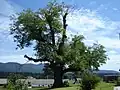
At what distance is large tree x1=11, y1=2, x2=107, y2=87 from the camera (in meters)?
62.1

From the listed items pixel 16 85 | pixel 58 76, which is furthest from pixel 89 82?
pixel 58 76

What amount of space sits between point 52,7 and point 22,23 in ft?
22.4

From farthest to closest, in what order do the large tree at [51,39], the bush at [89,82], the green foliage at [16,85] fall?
the large tree at [51,39], the bush at [89,82], the green foliage at [16,85]

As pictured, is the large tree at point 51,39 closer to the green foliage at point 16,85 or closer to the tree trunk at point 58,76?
the tree trunk at point 58,76

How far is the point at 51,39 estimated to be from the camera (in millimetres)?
63781

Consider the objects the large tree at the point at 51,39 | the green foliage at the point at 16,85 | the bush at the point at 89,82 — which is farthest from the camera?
the large tree at the point at 51,39

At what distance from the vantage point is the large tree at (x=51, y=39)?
62125 mm

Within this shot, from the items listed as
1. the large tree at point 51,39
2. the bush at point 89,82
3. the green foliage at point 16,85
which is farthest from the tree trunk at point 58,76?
the green foliage at point 16,85

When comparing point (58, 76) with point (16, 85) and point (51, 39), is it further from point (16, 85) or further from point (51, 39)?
point (16, 85)

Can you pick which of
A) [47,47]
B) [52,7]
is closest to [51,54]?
[47,47]

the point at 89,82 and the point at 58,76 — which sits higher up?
the point at 58,76

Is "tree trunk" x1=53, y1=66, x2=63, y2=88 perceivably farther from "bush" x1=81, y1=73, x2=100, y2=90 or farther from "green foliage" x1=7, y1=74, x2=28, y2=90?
"green foliage" x1=7, y1=74, x2=28, y2=90

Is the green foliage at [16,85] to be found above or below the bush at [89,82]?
below

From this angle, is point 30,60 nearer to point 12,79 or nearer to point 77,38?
point 77,38
